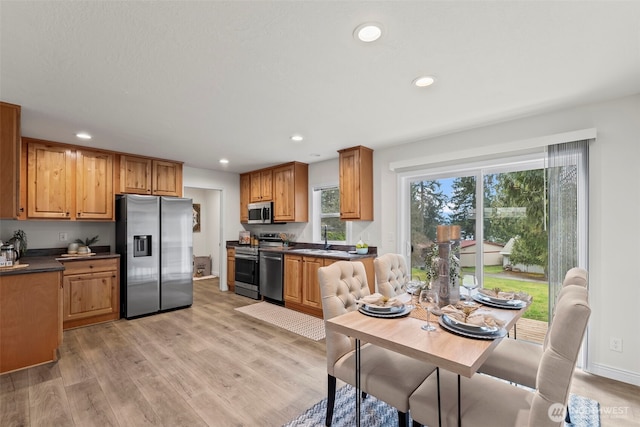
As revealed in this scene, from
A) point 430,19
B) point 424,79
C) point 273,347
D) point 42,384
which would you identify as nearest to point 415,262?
point 273,347

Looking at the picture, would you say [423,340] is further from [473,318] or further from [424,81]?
[424,81]

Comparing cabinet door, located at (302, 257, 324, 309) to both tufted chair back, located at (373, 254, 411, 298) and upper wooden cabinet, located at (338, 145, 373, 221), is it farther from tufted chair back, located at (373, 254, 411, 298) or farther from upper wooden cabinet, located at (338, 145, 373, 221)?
tufted chair back, located at (373, 254, 411, 298)

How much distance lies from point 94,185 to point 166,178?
976 millimetres

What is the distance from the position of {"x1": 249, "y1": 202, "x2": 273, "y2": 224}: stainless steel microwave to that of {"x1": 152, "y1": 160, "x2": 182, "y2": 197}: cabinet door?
1.36 metres

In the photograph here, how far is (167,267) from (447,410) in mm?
4268

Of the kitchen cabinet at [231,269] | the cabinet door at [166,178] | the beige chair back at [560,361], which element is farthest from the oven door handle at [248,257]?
the beige chair back at [560,361]

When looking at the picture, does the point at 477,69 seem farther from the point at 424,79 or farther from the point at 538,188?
the point at 538,188

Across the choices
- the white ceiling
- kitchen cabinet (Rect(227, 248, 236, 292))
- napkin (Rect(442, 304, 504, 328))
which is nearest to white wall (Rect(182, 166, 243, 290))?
kitchen cabinet (Rect(227, 248, 236, 292))

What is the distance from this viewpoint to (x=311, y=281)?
167 inches

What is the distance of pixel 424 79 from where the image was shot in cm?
215

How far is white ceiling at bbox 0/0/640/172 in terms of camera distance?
148 centimetres

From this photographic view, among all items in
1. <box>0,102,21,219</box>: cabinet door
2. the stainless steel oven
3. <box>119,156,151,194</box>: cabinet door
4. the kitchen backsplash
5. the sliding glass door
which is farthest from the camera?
the stainless steel oven

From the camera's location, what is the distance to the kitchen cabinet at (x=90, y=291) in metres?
3.62

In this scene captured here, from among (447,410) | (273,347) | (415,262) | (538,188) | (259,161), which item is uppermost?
(259,161)
